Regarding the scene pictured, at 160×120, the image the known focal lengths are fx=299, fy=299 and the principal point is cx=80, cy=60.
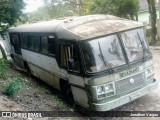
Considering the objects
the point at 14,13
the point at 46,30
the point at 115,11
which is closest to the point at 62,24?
the point at 46,30

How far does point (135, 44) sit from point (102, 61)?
4.58 feet

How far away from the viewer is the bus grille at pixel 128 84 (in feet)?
29.2

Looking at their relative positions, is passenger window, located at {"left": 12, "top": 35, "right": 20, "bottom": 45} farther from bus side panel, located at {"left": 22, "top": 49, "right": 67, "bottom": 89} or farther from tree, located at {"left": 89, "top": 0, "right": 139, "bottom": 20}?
tree, located at {"left": 89, "top": 0, "right": 139, "bottom": 20}

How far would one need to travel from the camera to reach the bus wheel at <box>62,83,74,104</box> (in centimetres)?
1065

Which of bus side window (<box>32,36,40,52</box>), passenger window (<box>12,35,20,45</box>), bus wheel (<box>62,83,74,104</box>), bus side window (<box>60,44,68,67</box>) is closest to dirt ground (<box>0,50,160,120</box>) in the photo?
bus wheel (<box>62,83,74,104</box>)

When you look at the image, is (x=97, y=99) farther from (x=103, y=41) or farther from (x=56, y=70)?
(x=56, y=70)

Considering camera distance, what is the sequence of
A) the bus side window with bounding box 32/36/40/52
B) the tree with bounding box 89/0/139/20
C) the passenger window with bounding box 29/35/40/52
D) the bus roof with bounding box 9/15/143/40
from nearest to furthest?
the bus roof with bounding box 9/15/143/40 → the bus side window with bounding box 32/36/40/52 → the passenger window with bounding box 29/35/40/52 → the tree with bounding box 89/0/139/20

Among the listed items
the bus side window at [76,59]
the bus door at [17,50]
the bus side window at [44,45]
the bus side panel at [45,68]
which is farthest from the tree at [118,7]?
the bus side window at [76,59]

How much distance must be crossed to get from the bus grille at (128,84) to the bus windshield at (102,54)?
544 millimetres

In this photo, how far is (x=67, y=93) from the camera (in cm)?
1085

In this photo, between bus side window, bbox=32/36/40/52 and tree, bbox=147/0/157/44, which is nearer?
bus side window, bbox=32/36/40/52

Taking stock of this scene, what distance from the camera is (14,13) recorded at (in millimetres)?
13719

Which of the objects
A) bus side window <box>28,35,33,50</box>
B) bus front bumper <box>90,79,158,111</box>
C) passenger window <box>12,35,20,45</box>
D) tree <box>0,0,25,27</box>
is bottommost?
bus front bumper <box>90,79,158,111</box>

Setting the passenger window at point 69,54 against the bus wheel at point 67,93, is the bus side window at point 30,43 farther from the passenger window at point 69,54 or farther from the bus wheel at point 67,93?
the passenger window at point 69,54
